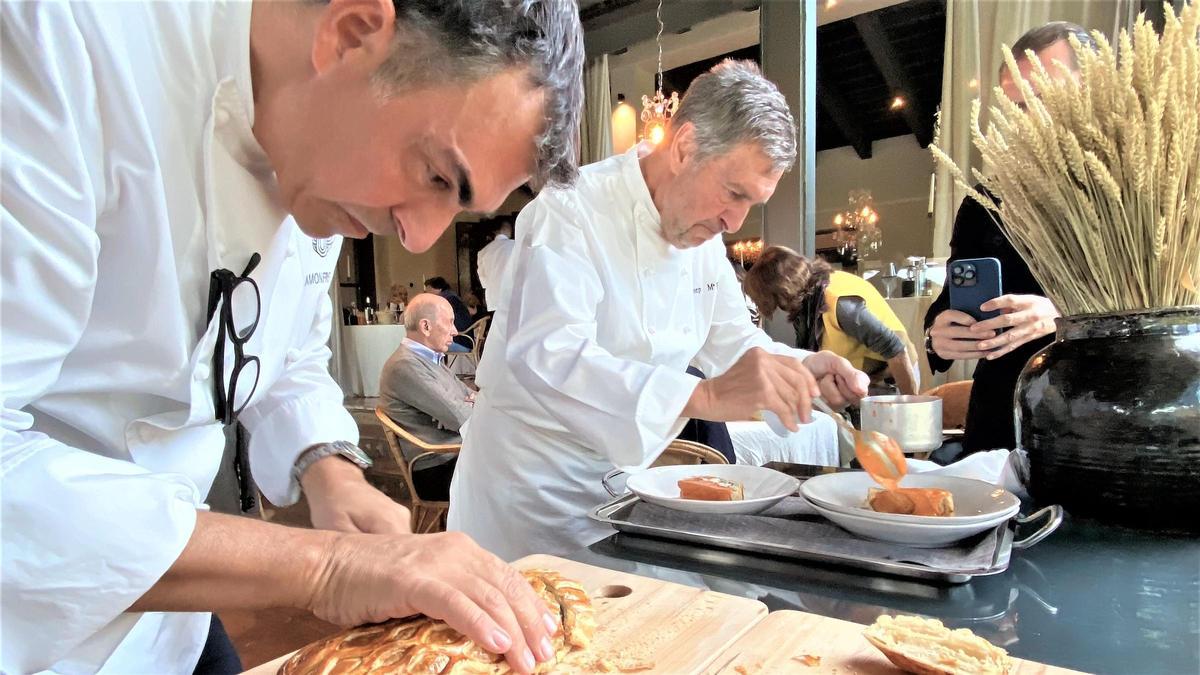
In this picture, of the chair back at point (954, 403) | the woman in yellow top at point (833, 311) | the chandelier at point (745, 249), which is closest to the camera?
the chair back at point (954, 403)

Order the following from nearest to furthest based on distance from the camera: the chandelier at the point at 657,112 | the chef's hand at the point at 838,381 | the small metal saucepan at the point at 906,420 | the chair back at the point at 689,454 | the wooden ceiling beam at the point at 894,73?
the small metal saucepan at the point at 906,420 < the chef's hand at the point at 838,381 < the chair back at the point at 689,454 < the chandelier at the point at 657,112 < the wooden ceiling beam at the point at 894,73

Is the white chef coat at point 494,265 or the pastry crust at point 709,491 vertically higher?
the white chef coat at point 494,265

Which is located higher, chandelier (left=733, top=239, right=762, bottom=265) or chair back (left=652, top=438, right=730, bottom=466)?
chandelier (left=733, top=239, right=762, bottom=265)

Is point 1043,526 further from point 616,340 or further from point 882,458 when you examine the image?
point 616,340

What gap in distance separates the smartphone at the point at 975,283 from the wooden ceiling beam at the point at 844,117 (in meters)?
6.23

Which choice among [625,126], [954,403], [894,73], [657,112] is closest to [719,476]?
[954,403]

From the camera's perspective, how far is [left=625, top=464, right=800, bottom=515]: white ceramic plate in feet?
3.96

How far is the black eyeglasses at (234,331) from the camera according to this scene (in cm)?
91

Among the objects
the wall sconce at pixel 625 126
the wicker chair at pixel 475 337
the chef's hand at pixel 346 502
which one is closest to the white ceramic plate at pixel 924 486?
the chef's hand at pixel 346 502

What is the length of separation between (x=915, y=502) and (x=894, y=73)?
21.5 ft

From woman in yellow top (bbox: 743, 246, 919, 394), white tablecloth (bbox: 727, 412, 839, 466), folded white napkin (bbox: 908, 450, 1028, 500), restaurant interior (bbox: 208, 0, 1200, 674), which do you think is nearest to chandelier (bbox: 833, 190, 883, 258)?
restaurant interior (bbox: 208, 0, 1200, 674)

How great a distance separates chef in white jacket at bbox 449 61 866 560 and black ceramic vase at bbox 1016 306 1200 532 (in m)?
0.46

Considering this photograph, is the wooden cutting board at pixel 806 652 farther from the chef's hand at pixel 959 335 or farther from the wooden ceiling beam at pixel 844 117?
the wooden ceiling beam at pixel 844 117

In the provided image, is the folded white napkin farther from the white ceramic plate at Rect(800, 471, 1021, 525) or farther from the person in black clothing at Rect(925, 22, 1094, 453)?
the person in black clothing at Rect(925, 22, 1094, 453)
